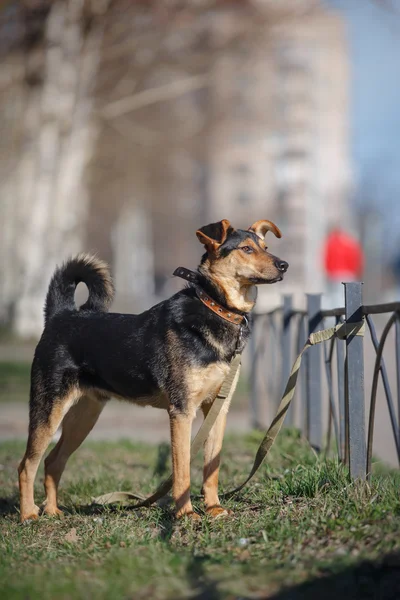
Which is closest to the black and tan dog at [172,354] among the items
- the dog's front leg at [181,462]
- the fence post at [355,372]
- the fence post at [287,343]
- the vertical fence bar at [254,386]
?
the dog's front leg at [181,462]

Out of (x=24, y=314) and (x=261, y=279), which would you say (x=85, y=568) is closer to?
(x=261, y=279)

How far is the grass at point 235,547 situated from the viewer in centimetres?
357

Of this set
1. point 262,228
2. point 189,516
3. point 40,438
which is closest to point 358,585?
point 189,516

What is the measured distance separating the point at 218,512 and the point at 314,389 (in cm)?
223

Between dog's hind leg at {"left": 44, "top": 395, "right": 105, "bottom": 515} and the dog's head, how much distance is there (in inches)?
54.8

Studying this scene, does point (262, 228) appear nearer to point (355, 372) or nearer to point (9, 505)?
point (355, 372)

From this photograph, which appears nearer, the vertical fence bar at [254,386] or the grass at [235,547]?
the grass at [235,547]

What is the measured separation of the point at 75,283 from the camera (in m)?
6.00

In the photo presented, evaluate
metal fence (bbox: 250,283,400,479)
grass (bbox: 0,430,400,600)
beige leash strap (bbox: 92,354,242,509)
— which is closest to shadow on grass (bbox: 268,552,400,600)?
grass (bbox: 0,430,400,600)

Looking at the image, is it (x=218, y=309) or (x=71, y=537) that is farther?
(x=218, y=309)

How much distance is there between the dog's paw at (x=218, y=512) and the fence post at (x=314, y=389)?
1.96 m

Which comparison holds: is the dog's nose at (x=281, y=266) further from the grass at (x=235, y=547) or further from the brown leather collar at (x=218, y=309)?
the grass at (x=235, y=547)

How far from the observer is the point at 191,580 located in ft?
12.1

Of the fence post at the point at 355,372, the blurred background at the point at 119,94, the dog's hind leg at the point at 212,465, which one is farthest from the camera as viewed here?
the blurred background at the point at 119,94
